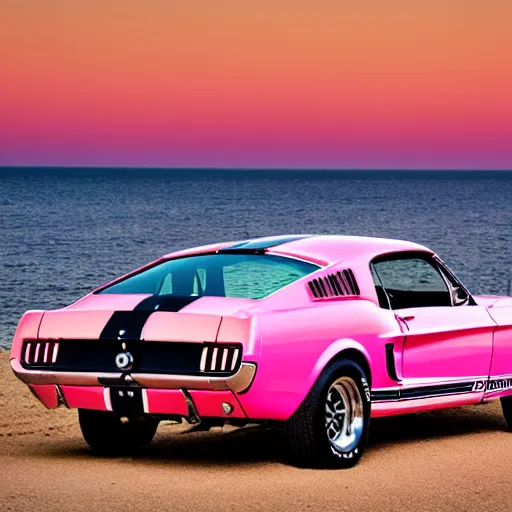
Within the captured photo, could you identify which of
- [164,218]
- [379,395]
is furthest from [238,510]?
[164,218]

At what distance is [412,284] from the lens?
4638 centimetres

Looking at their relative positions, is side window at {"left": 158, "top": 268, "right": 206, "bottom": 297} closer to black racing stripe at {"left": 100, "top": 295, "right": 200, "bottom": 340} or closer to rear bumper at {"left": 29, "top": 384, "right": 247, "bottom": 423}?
black racing stripe at {"left": 100, "top": 295, "right": 200, "bottom": 340}

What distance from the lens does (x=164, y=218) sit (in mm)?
102812

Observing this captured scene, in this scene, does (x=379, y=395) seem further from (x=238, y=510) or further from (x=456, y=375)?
(x=238, y=510)

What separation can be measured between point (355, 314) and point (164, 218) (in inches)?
3711

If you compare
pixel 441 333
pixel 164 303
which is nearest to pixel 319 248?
pixel 441 333

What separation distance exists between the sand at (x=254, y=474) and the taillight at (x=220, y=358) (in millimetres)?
682

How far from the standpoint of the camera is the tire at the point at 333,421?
839 cm

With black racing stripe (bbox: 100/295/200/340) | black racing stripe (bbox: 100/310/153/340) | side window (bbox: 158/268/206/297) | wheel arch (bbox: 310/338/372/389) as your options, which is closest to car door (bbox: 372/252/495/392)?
wheel arch (bbox: 310/338/372/389)

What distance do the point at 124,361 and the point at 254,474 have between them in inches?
42.4

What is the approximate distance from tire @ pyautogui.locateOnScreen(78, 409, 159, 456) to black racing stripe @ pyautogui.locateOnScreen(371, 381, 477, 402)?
155 cm

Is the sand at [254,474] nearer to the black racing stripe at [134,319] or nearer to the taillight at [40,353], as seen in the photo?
the taillight at [40,353]

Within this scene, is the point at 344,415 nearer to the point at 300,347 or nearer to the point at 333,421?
the point at 333,421

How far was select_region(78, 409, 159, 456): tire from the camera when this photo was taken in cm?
930
